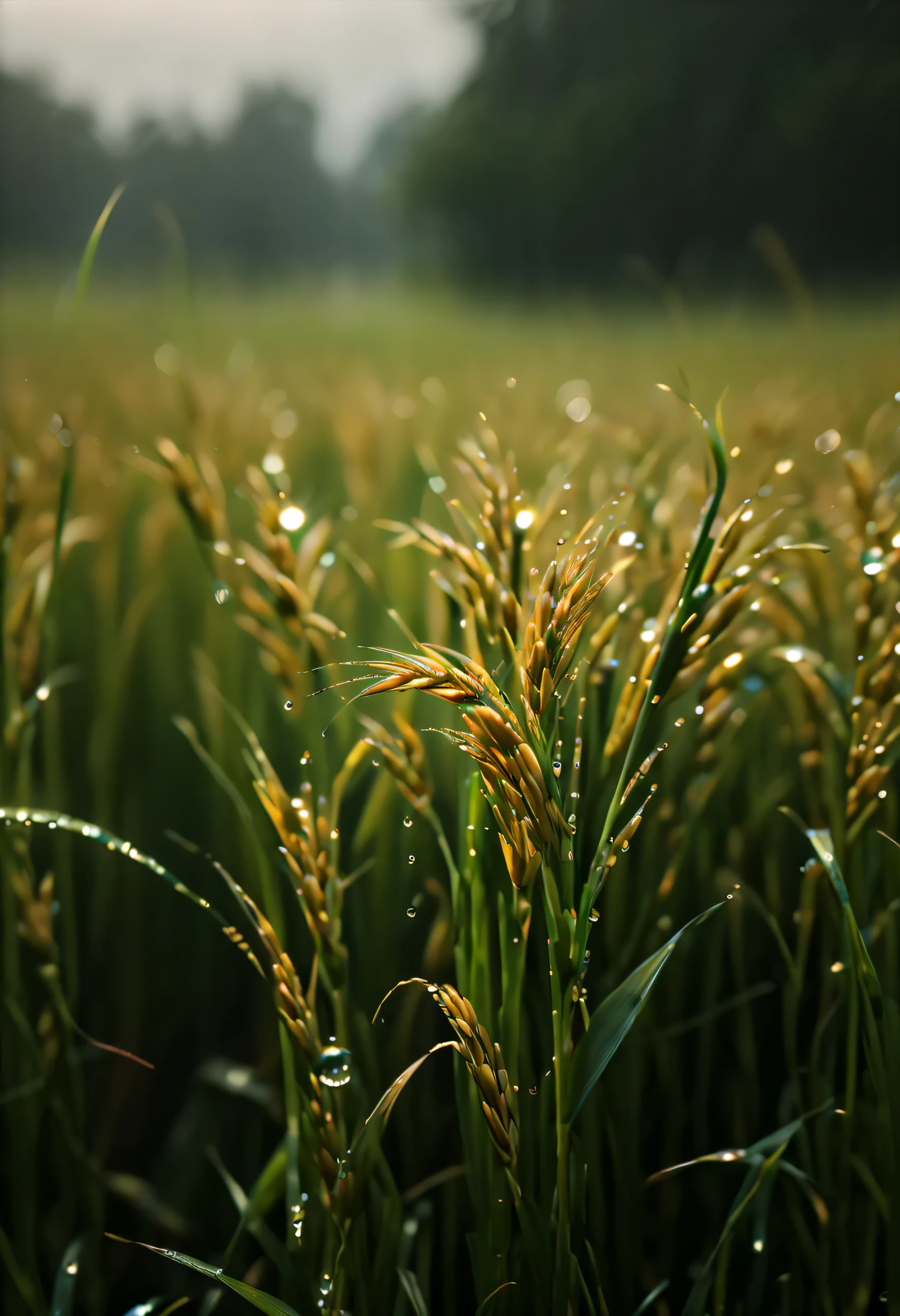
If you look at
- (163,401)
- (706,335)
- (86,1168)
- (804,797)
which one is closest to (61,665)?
(86,1168)

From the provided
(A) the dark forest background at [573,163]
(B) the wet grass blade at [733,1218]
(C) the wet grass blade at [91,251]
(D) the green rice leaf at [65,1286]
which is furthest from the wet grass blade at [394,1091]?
(A) the dark forest background at [573,163]

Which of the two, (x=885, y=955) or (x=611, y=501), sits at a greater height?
(x=611, y=501)

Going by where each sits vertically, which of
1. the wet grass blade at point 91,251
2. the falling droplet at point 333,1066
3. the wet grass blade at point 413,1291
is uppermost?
the wet grass blade at point 91,251

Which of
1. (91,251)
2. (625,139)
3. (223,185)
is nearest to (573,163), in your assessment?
(625,139)

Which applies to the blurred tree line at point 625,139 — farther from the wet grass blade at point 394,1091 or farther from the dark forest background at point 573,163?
the wet grass blade at point 394,1091

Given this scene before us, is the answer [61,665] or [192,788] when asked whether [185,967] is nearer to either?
[192,788]

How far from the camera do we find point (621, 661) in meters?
0.57

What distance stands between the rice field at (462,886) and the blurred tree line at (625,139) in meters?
6.01

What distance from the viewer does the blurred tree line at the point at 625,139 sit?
6.29 metres

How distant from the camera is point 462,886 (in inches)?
17.7

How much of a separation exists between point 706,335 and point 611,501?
3.20 metres

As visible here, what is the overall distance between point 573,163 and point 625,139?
514 millimetres

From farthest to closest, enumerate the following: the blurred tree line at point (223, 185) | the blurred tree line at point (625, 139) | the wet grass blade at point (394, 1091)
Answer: the blurred tree line at point (625, 139) < the blurred tree line at point (223, 185) < the wet grass blade at point (394, 1091)

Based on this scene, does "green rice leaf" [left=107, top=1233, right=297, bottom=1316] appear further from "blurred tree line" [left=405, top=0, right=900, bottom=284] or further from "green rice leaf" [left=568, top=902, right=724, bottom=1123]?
"blurred tree line" [left=405, top=0, right=900, bottom=284]
